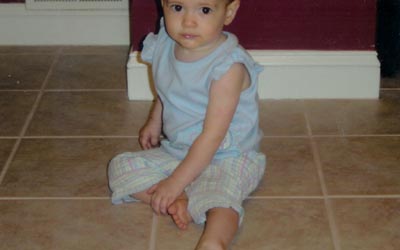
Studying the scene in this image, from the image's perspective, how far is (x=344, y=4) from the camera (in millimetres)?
1716

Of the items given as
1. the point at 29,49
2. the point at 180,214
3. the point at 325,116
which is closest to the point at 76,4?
the point at 29,49

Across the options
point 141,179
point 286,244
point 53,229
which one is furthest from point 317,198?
point 53,229

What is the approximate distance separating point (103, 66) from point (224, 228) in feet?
3.11

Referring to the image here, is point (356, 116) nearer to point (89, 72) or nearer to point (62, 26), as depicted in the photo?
point (89, 72)

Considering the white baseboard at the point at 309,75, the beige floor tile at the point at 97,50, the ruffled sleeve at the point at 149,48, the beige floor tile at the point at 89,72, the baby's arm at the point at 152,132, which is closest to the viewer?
the ruffled sleeve at the point at 149,48

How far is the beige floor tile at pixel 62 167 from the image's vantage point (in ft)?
4.66

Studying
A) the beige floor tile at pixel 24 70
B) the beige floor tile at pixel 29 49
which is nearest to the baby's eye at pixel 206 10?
the beige floor tile at pixel 24 70

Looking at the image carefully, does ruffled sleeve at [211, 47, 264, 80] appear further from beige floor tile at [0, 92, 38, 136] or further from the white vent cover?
the white vent cover

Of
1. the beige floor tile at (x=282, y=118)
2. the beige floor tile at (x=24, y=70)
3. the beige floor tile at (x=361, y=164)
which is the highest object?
the beige floor tile at (x=24, y=70)

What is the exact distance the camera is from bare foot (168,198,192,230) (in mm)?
1288

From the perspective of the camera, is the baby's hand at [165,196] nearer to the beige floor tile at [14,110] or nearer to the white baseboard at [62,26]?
the beige floor tile at [14,110]

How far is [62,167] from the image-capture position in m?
1.51

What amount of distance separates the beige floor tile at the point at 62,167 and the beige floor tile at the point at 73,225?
0.14 feet

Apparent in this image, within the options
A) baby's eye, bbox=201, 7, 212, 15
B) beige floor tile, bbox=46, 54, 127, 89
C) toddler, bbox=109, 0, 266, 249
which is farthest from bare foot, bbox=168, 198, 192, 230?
beige floor tile, bbox=46, 54, 127, 89
